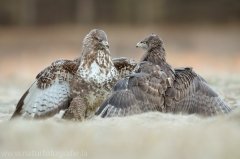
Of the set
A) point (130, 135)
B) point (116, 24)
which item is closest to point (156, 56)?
point (130, 135)

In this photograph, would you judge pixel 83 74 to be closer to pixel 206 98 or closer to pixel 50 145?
pixel 206 98

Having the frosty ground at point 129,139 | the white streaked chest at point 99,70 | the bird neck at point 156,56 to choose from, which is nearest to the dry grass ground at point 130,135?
the frosty ground at point 129,139

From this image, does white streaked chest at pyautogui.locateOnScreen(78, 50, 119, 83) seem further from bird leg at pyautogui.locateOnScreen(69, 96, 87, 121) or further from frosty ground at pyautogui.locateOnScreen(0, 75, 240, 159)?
frosty ground at pyautogui.locateOnScreen(0, 75, 240, 159)

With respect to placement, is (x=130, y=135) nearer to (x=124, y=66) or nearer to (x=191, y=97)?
(x=191, y=97)

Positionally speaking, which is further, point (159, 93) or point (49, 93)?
point (49, 93)

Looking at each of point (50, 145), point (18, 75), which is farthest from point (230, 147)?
point (18, 75)

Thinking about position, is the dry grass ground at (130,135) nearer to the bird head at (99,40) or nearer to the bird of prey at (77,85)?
the bird of prey at (77,85)

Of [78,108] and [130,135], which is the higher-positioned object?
[78,108]
